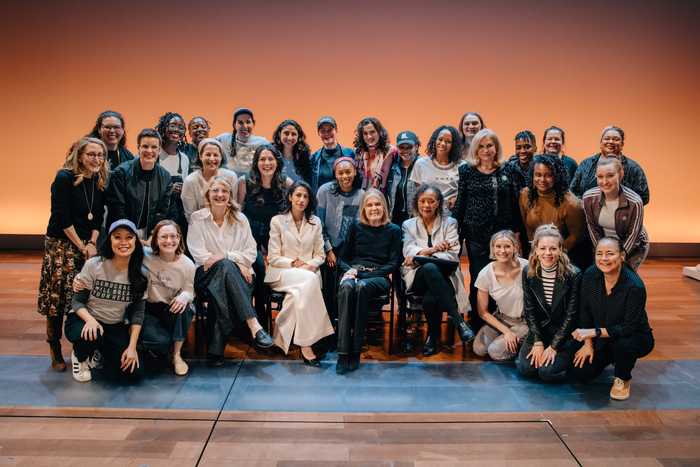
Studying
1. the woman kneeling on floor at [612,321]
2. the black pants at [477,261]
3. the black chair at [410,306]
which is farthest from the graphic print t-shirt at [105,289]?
the woman kneeling on floor at [612,321]

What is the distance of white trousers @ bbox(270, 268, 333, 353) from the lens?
297 centimetres

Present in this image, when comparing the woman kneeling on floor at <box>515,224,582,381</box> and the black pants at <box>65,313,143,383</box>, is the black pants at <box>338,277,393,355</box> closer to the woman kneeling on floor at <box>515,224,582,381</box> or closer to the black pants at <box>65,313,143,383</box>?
the woman kneeling on floor at <box>515,224,582,381</box>

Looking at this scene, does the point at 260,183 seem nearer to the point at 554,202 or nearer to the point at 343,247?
the point at 343,247

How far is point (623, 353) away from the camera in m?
2.56

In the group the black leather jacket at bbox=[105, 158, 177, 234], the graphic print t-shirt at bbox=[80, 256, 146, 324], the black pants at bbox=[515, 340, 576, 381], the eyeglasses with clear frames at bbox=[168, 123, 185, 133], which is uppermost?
the eyeglasses with clear frames at bbox=[168, 123, 185, 133]

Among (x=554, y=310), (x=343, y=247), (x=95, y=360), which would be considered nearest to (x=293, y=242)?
(x=343, y=247)

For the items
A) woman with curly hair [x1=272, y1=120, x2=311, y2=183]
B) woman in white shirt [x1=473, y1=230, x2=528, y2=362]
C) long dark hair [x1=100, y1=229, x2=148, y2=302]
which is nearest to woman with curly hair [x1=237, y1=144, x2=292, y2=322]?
woman with curly hair [x1=272, y1=120, x2=311, y2=183]

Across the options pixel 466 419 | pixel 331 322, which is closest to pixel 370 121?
pixel 331 322

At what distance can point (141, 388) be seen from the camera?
257cm

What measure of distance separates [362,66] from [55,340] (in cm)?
460

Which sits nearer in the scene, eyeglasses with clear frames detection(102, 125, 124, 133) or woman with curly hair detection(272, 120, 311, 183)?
eyeglasses with clear frames detection(102, 125, 124, 133)

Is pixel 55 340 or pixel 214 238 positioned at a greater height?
pixel 214 238

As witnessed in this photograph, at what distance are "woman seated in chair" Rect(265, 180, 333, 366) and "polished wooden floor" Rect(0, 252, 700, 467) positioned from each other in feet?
2.40

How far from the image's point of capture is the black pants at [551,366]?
8.79ft
